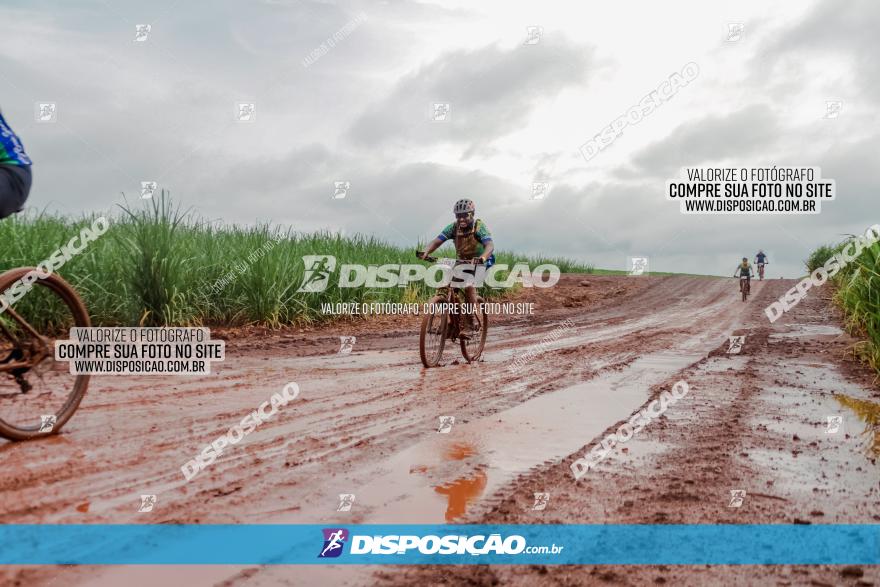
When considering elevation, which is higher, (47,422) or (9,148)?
(9,148)

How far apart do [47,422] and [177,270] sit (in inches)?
270

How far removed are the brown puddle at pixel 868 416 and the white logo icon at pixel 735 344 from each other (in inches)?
163

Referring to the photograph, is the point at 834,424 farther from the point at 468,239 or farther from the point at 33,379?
the point at 33,379

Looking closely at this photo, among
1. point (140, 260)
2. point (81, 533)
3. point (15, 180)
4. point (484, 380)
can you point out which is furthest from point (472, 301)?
point (81, 533)

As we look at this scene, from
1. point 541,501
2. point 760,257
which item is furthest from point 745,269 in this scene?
point 541,501

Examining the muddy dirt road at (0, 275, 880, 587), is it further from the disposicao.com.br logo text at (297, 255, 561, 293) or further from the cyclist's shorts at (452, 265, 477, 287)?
the disposicao.com.br logo text at (297, 255, 561, 293)

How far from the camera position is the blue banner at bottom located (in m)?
3.21

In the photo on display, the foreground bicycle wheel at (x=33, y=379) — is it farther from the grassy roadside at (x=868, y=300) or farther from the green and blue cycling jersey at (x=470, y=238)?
the grassy roadside at (x=868, y=300)

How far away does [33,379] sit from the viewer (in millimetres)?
5453

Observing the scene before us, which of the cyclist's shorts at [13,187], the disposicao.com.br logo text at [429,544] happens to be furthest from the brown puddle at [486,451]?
the cyclist's shorts at [13,187]

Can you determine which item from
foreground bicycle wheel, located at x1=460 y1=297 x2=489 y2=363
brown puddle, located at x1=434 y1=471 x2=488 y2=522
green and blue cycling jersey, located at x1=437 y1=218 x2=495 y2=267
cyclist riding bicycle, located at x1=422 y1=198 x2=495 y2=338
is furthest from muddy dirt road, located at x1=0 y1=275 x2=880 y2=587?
green and blue cycling jersey, located at x1=437 y1=218 x2=495 y2=267

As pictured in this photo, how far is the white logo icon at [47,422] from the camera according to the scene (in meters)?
5.36

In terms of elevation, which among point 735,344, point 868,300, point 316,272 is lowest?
point 735,344

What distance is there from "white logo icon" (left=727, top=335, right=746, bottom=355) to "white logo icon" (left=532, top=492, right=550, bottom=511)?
943 centimetres
